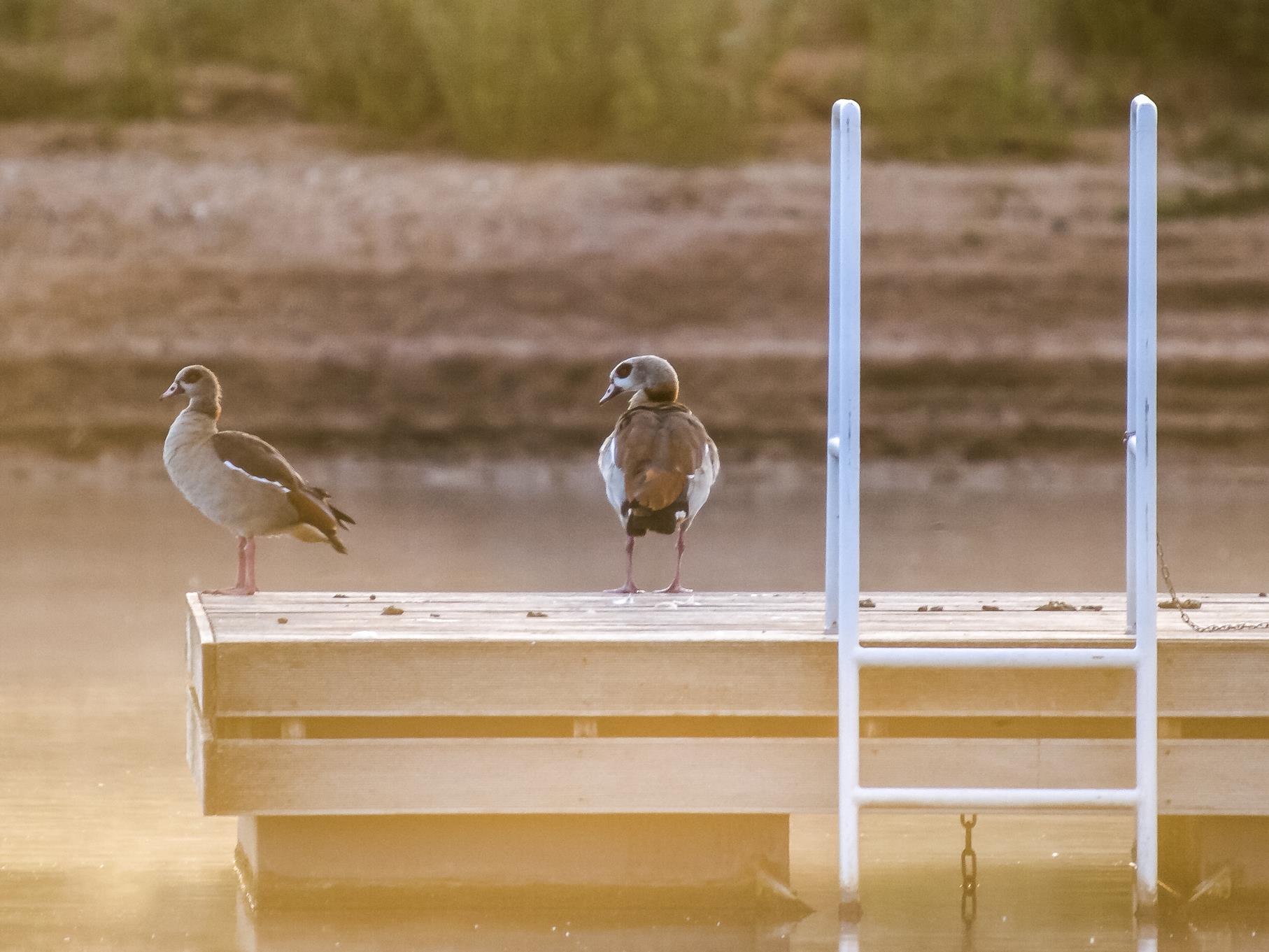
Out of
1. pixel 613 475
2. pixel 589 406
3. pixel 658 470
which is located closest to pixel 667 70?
pixel 589 406

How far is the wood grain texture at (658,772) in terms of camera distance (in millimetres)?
4203

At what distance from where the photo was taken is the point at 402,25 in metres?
25.9

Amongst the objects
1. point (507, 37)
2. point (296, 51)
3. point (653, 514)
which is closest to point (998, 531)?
point (653, 514)

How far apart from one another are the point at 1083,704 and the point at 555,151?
2066 centimetres

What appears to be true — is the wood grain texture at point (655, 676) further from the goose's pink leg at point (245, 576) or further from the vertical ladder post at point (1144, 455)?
the goose's pink leg at point (245, 576)

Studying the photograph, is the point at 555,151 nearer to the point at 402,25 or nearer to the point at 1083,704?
the point at 402,25

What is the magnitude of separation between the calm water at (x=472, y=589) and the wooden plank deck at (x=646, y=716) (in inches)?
11.4

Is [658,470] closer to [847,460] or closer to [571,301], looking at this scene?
[847,460]

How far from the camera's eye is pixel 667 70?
24656mm

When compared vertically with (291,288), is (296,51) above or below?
above

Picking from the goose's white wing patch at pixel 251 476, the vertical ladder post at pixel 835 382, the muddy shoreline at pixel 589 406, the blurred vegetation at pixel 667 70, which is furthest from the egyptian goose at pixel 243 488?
the blurred vegetation at pixel 667 70

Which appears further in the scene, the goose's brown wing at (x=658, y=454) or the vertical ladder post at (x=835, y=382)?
the goose's brown wing at (x=658, y=454)

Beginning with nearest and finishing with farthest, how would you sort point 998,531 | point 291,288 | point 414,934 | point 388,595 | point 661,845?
point 414,934, point 661,845, point 388,595, point 998,531, point 291,288

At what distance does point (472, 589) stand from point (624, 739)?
5.74 meters
